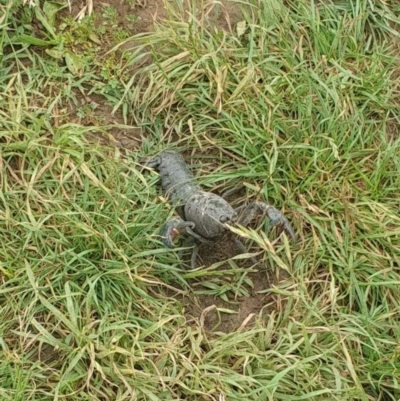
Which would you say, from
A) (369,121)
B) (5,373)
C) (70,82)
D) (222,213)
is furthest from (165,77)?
(5,373)

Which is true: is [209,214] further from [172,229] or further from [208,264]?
[208,264]

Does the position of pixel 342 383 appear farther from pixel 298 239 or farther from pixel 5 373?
pixel 5 373

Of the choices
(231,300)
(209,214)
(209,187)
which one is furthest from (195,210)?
(231,300)

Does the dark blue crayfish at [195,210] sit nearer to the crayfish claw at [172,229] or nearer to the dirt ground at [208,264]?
the crayfish claw at [172,229]

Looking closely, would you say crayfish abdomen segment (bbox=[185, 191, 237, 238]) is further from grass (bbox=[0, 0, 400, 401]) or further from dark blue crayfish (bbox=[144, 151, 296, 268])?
grass (bbox=[0, 0, 400, 401])

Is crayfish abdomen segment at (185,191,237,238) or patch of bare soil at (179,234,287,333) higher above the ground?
crayfish abdomen segment at (185,191,237,238)

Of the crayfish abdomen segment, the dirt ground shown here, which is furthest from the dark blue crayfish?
the dirt ground

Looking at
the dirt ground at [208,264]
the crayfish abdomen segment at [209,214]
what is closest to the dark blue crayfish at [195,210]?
the crayfish abdomen segment at [209,214]
